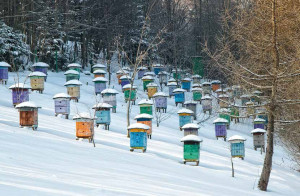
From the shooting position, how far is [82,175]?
329 inches

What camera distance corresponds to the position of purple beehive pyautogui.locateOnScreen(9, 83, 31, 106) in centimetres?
1766

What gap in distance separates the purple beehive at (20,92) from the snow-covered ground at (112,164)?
615 millimetres

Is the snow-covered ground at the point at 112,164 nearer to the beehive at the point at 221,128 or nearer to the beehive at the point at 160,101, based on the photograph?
the beehive at the point at 221,128

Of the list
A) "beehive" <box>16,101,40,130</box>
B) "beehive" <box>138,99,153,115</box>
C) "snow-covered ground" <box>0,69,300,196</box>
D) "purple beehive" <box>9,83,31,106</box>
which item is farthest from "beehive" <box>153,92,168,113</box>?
"beehive" <box>16,101,40,130</box>

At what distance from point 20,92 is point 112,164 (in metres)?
8.87

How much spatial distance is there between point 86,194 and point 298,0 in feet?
38.5

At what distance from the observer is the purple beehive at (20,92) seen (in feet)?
57.9

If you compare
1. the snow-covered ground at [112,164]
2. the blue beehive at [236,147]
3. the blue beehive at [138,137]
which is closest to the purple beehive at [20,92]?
the snow-covered ground at [112,164]

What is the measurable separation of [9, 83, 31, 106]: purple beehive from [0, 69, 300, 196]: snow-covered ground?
0.61m

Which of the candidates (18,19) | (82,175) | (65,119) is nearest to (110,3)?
(18,19)

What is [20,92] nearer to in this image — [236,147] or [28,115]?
[28,115]

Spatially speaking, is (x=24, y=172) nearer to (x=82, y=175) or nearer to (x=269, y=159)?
(x=82, y=175)

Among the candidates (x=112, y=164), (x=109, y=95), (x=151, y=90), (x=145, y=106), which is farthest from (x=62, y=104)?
(x=112, y=164)

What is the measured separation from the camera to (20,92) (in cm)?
1789
